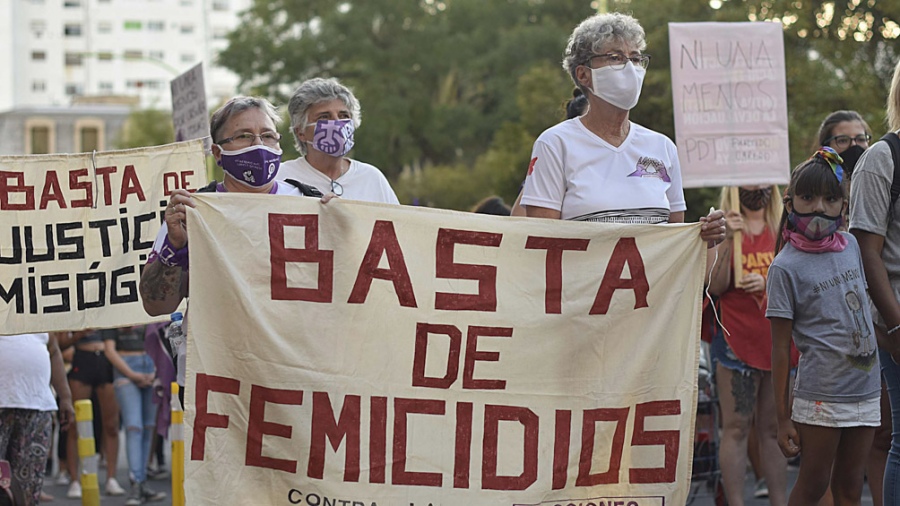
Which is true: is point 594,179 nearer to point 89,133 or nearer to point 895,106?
point 895,106

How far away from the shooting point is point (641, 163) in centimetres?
512

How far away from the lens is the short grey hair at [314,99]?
229 inches

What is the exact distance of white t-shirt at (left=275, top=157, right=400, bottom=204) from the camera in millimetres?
5832

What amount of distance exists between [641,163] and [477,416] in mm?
1172

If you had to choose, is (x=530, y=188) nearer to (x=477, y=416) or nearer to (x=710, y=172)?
(x=477, y=416)

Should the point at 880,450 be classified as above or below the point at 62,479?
above

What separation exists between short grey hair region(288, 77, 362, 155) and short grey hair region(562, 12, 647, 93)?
3.46 ft

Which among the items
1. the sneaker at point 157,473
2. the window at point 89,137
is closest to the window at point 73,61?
the window at point 89,137

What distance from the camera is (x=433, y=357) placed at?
188 inches

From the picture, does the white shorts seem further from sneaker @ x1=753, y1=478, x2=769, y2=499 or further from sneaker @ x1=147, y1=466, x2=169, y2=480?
sneaker @ x1=147, y1=466, x2=169, y2=480

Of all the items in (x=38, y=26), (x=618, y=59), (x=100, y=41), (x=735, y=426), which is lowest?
(x=735, y=426)

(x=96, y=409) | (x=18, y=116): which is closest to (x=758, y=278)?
(x=96, y=409)

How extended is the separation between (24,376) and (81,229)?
942 millimetres

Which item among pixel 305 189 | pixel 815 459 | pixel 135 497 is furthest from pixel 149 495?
pixel 815 459
